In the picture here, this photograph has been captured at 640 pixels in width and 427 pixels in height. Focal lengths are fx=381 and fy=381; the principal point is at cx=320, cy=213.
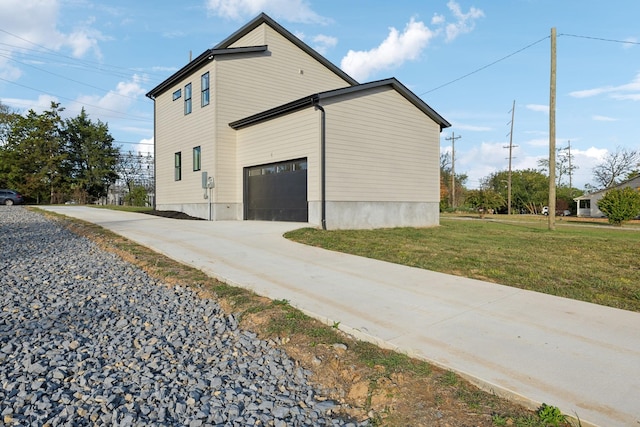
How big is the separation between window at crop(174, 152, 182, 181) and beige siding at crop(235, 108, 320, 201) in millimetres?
4463

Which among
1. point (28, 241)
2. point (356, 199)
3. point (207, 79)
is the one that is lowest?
point (28, 241)

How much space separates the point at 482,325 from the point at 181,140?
18.4m

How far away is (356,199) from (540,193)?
49985mm

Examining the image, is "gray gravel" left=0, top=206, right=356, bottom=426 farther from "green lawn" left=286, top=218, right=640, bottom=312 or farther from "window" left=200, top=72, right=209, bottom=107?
"window" left=200, top=72, right=209, bottom=107

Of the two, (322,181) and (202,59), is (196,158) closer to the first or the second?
(202,59)

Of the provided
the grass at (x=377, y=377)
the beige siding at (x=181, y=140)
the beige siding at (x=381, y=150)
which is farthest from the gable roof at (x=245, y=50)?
the grass at (x=377, y=377)

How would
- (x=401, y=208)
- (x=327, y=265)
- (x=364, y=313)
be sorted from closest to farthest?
1. (x=364, y=313)
2. (x=327, y=265)
3. (x=401, y=208)

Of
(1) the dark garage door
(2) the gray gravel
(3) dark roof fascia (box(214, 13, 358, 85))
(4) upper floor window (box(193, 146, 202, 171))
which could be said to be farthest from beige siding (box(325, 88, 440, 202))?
(2) the gray gravel

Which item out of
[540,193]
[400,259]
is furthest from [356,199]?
[540,193]

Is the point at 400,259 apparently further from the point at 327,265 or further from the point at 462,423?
the point at 462,423

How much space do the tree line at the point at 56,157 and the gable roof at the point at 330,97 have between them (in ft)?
70.7

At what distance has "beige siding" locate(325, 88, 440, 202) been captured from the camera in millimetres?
13125

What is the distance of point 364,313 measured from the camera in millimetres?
4238

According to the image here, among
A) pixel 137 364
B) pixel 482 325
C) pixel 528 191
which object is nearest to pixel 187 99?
pixel 137 364
